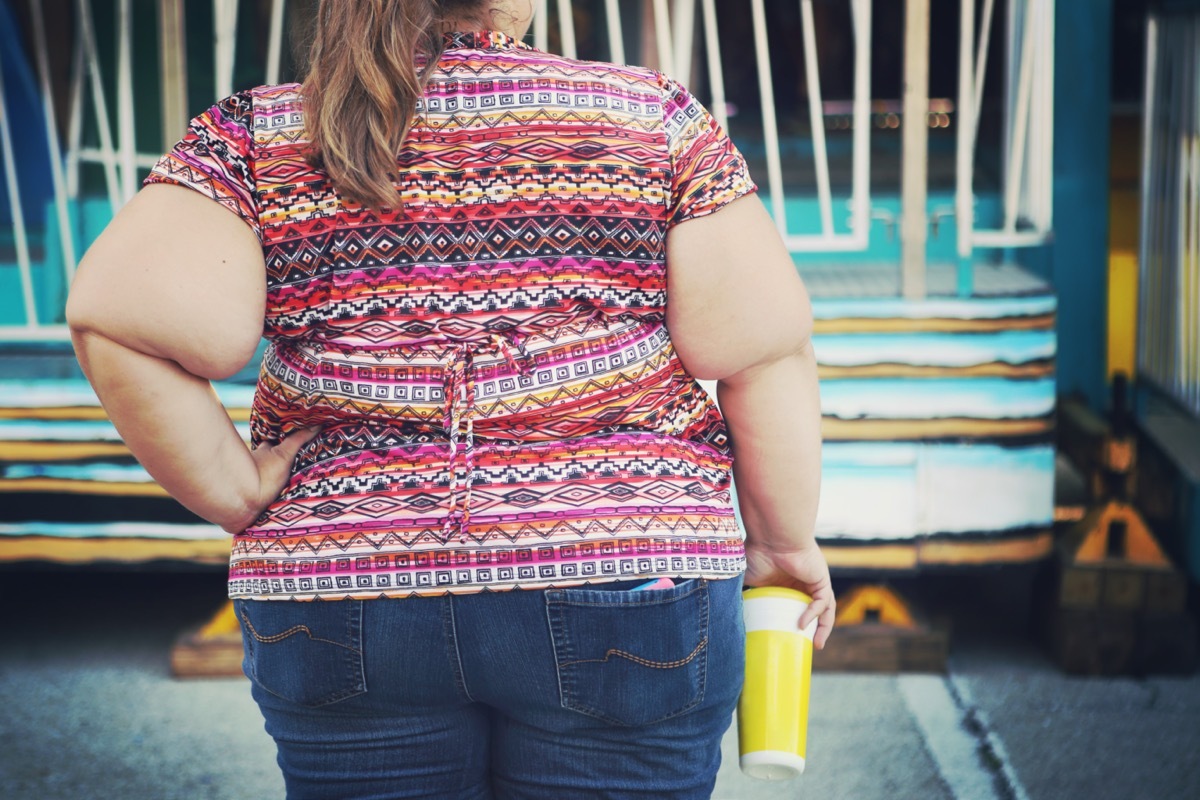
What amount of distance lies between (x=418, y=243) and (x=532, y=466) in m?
0.25

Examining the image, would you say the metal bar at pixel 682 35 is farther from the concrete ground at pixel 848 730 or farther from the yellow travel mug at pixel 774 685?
the yellow travel mug at pixel 774 685

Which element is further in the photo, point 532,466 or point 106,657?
point 106,657

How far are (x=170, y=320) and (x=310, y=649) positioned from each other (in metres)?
0.36

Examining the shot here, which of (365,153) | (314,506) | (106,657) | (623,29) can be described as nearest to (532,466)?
(314,506)

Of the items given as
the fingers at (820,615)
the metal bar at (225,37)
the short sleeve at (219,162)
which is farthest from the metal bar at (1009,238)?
the short sleeve at (219,162)

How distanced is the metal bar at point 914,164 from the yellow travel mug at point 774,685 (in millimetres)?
1785

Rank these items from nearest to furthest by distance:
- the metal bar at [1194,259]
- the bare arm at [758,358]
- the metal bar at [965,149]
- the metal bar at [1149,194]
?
the bare arm at [758,358] → the metal bar at [965,149] → the metal bar at [1194,259] → the metal bar at [1149,194]

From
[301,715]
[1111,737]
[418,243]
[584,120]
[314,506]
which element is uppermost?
[584,120]

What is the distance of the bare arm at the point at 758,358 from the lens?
1.30 meters

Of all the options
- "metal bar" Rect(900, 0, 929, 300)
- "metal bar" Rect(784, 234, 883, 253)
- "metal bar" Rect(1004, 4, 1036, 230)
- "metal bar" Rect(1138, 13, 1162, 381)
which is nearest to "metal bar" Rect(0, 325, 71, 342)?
"metal bar" Rect(784, 234, 883, 253)

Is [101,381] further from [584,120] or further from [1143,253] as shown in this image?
[1143,253]

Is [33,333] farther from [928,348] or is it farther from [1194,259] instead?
[1194,259]

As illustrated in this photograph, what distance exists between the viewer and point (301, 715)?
1.30m

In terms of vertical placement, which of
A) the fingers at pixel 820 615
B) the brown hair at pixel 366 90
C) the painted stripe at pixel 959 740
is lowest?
the painted stripe at pixel 959 740
